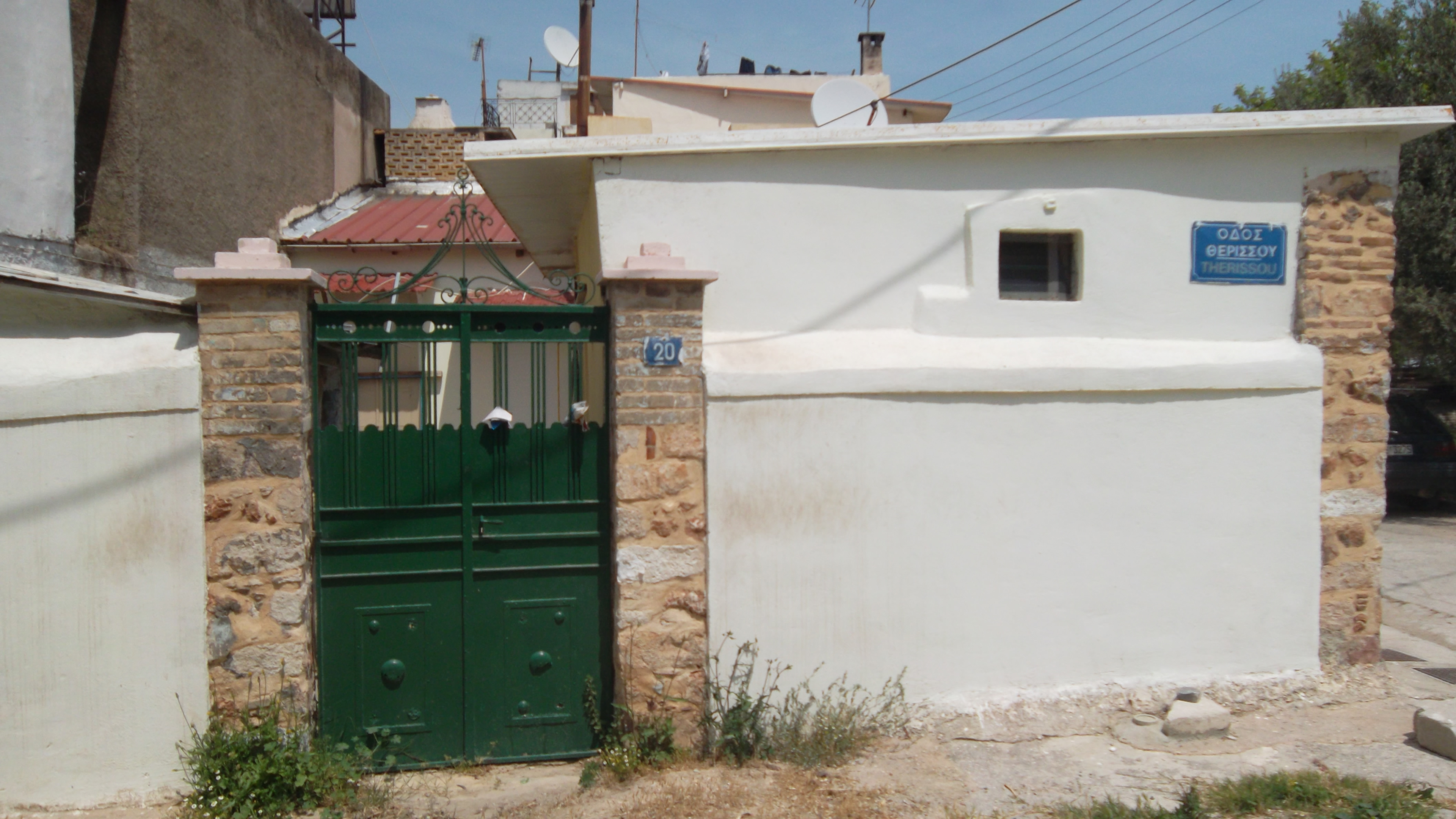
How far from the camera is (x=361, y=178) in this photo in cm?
1459

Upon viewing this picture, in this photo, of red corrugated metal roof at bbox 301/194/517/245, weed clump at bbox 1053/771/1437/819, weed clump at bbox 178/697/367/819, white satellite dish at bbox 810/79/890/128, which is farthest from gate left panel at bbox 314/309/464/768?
red corrugated metal roof at bbox 301/194/517/245

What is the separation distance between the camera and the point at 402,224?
36.4 ft

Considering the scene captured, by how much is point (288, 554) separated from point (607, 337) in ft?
6.13

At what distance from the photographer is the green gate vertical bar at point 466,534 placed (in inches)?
184

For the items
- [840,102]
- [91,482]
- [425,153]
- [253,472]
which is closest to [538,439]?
[253,472]

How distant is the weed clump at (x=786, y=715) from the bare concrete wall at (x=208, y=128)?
6958 millimetres

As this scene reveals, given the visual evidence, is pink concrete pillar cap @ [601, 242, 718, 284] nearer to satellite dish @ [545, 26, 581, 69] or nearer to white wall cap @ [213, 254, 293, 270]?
white wall cap @ [213, 254, 293, 270]

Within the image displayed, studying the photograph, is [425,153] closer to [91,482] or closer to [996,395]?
[91,482]

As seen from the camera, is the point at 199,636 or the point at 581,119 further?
the point at 581,119

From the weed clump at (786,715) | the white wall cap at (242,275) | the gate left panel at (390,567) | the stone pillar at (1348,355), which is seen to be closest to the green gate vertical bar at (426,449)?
the gate left panel at (390,567)

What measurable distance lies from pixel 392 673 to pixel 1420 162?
477 inches

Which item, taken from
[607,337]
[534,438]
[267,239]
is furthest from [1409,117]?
[267,239]

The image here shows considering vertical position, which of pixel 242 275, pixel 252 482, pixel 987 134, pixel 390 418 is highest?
pixel 987 134

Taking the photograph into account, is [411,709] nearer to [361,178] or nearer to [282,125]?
[282,125]
